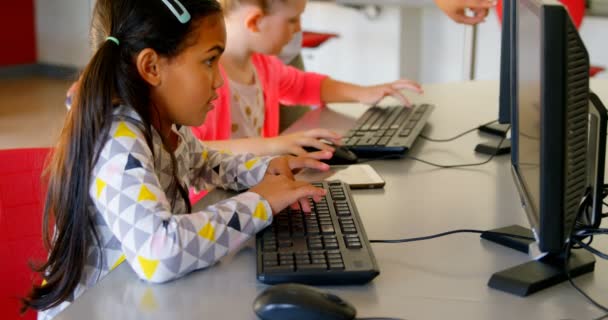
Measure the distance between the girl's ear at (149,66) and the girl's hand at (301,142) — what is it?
0.45 m

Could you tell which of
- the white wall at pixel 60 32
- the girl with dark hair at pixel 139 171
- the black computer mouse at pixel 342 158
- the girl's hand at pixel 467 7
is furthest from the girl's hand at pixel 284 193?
the white wall at pixel 60 32

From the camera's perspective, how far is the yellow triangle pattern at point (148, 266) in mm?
1031

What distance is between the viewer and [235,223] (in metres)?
1.12

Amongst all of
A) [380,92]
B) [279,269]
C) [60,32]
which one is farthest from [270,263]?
[60,32]

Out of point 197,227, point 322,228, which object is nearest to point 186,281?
point 197,227

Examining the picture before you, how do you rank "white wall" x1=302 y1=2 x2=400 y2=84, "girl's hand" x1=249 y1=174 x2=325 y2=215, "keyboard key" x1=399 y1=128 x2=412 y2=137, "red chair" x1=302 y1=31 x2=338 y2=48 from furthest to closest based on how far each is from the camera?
1. "white wall" x1=302 y1=2 x2=400 y2=84
2. "red chair" x1=302 y1=31 x2=338 y2=48
3. "keyboard key" x1=399 y1=128 x2=412 y2=137
4. "girl's hand" x1=249 y1=174 x2=325 y2=215

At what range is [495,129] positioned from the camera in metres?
1.82

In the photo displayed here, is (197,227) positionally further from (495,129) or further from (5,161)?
(495,129)

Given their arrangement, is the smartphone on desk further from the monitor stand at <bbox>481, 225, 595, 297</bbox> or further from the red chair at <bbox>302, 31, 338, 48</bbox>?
the red chair at <bbox>302, 31, 338, 48</bbox>

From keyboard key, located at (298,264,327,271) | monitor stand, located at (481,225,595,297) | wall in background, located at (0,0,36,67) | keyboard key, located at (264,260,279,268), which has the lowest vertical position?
wall in background, located at (0,0,36,67)

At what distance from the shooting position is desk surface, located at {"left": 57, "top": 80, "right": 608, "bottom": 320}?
96cm

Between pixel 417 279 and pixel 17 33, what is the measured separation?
16.8 feet

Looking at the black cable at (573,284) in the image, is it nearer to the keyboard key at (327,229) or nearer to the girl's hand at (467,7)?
the keyboard key at (327,229)

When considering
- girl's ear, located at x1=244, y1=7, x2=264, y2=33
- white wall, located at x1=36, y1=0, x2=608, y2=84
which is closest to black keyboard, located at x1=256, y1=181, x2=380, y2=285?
girl's ear, located at x1=244, y1=7, x2=264, y2=33
